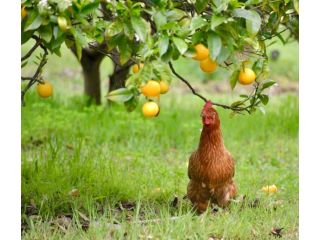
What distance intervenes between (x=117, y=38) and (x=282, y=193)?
1.94 m

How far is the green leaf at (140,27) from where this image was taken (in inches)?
112

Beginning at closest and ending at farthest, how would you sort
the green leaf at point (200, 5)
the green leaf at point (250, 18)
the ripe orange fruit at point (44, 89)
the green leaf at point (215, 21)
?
the green leaf at point (215, 21) → the green leaf at point (250, 18) → the green leaf at point (200, 5) → the ripe orange fruit at point (44, 89)

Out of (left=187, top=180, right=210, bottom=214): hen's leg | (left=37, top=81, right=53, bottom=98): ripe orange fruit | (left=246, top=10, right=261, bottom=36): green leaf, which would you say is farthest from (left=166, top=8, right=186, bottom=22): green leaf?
(left=187, top=180, right=210, bottom=214): hen's leg

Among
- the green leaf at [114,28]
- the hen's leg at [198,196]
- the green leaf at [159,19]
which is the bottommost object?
the hen's leg at [198,196]

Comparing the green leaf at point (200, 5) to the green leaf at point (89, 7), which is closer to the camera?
the green leaf at point (89, 7)

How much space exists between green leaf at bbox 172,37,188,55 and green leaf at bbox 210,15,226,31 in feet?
0.39

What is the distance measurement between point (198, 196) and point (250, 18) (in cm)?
132

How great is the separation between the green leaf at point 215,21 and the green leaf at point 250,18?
0.30 feet

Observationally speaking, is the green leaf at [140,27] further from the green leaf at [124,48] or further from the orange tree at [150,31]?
the green leaf at [124,48]

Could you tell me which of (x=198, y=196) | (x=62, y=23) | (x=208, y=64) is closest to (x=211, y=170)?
(x=198, y=196)

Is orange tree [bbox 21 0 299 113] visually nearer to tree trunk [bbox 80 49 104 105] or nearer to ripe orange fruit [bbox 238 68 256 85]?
ripe orange fruit [bbox 238 68 256 85]

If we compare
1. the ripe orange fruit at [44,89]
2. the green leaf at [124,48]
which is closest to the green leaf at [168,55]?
the green leaf at [124,48]

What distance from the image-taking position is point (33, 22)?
2.82 metres
